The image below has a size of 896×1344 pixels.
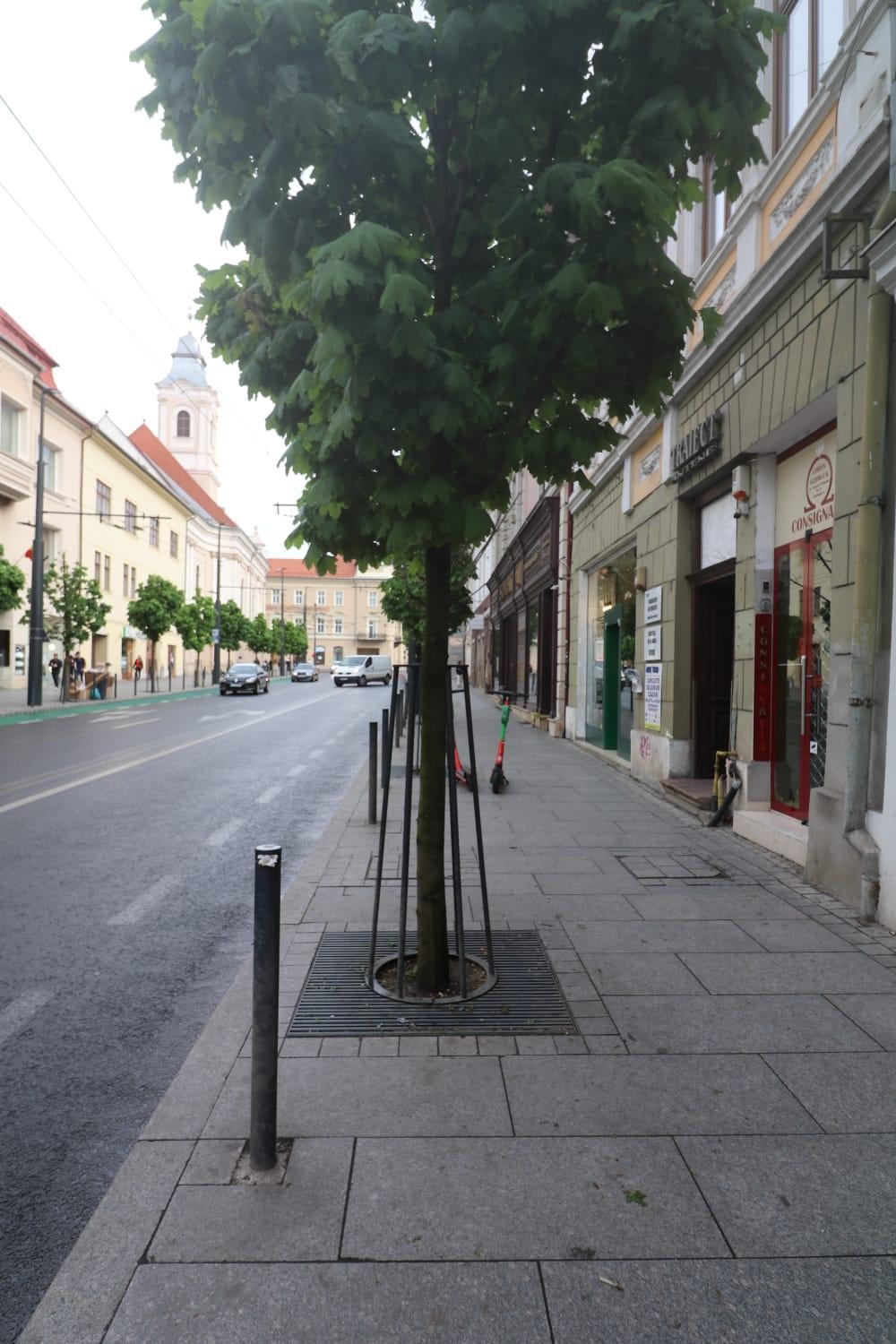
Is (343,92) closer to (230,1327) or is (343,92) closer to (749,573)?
(230,1327)

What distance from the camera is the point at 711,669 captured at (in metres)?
10.2

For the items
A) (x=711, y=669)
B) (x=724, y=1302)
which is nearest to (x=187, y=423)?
(x=711, y=669)

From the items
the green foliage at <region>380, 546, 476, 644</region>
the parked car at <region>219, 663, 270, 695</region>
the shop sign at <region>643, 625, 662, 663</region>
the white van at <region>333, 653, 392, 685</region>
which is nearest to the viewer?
the shop sign at <region>643, 625, 662, 663</region>

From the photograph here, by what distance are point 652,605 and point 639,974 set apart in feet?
24.9

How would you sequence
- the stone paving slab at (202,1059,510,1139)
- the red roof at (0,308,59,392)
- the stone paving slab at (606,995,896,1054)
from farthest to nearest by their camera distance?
the red roof at (0,308,59,392) → the stone paving slab at (606,995,896,1054) → the stone paving slab at (202,1059,510,1139)

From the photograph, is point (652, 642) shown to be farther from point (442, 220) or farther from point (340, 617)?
point (340, 617)

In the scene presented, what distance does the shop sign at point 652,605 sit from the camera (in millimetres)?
11055

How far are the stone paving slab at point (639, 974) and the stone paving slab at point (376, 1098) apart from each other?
3.33ft

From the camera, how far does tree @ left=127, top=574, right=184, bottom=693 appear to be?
37.9 metres

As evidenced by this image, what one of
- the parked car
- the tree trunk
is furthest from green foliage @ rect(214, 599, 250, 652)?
the tree trunk

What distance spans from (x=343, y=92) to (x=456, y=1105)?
12.4ft

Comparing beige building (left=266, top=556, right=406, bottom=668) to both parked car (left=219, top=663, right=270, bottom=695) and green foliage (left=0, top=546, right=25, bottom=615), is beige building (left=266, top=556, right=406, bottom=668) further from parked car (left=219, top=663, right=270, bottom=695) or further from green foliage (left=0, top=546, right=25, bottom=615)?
green foliage (left=0, top=546, right=25, bottom=615)

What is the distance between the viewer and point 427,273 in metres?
3.87

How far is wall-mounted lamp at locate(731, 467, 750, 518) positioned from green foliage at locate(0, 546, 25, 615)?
809 inches
